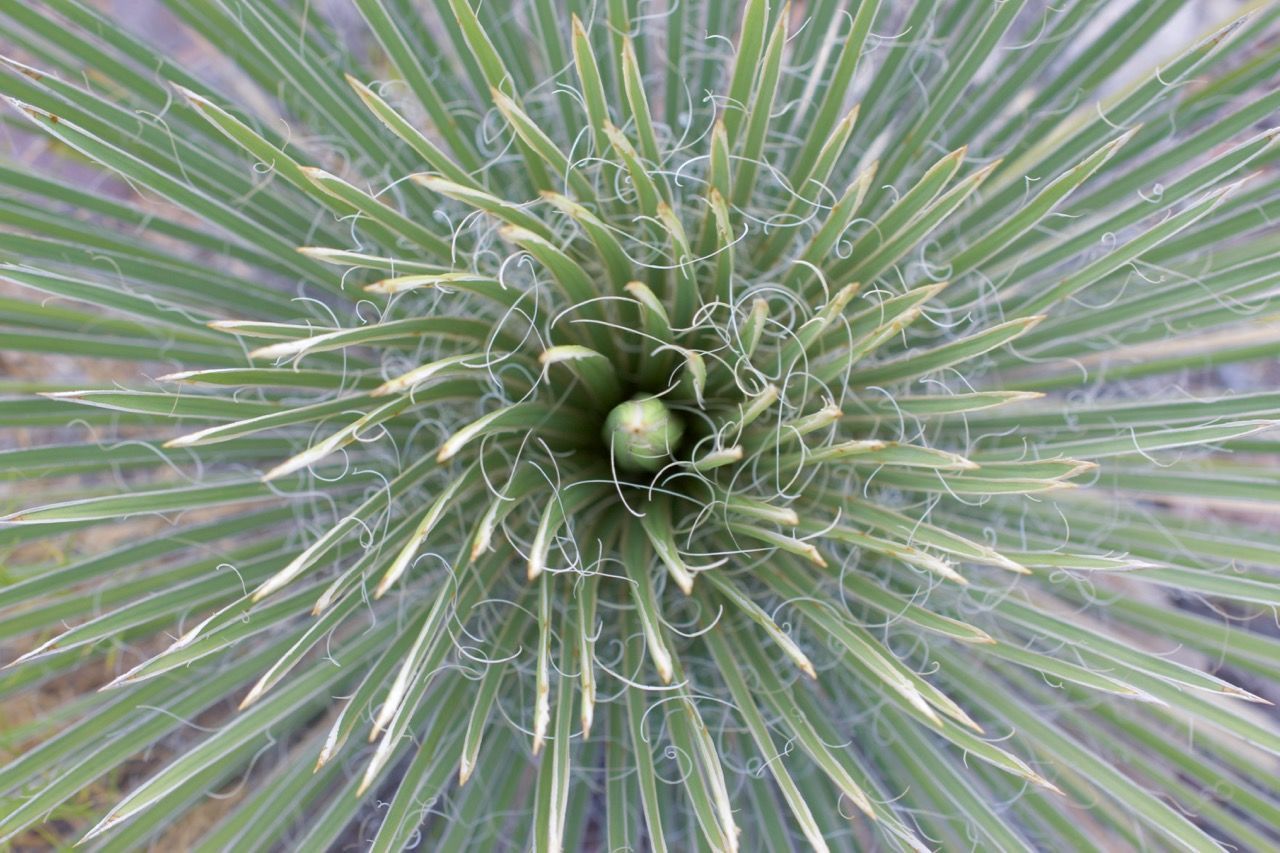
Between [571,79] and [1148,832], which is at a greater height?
[571,79]

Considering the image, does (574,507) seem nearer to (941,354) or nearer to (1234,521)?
(941,354)

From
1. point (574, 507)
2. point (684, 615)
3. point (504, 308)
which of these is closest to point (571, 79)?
point (504, 308)

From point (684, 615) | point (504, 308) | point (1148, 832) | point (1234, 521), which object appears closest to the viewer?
point (504, 308)

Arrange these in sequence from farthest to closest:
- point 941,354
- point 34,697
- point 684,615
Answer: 1. point 34,697
2. point 684,615
3. point 941,354

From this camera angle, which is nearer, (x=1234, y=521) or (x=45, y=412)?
(x=45, y=412)
